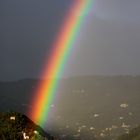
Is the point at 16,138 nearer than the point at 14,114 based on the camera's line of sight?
Yes

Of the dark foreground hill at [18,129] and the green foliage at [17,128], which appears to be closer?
the dark foreground hill at [18,129]

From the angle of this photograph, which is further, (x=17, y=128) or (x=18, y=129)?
(x=17, y=128)

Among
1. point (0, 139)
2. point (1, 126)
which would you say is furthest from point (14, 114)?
point (0, 139)

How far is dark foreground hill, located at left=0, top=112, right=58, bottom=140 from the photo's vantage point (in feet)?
218

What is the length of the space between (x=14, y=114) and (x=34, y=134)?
15016mm

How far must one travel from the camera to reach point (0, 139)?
68.2 m

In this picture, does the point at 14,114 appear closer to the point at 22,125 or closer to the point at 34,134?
→ the point at 22,125

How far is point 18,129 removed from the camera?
2746 inches

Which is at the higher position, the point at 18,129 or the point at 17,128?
the point at 17,128

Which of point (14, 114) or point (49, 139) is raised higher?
point (14, 114)

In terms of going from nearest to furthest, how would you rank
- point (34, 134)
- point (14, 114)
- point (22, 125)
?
point (34, 134) → point (22, 125) → point (14, 114)

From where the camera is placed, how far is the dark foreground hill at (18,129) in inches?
2616

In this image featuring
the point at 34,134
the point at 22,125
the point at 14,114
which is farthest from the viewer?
the point at 14,114

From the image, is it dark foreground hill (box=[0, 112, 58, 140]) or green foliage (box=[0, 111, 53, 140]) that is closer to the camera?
dark foreground hill (box=[0, 112, 58, 140])
